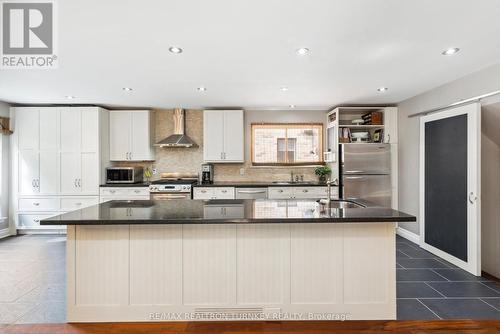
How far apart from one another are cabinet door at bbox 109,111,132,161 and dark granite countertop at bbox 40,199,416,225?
123 inches

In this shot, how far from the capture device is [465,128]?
11.1ft

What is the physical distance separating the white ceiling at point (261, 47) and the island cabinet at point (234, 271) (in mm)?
1567

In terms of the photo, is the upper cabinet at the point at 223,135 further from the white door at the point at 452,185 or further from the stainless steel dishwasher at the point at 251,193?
the white door at the point at 452,185

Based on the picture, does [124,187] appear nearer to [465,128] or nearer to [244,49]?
[244,49]

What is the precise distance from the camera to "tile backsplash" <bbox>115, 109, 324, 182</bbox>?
5.72 metres

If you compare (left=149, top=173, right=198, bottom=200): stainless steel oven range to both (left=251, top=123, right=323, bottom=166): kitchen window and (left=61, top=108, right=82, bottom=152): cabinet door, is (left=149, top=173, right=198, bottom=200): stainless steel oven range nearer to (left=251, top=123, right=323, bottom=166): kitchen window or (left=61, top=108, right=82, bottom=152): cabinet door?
(left=251, top=123, right=323, bottom=166): kitchen window

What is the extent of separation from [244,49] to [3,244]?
5.07 meters

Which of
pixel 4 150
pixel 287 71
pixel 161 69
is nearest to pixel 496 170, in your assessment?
pixel 287 71

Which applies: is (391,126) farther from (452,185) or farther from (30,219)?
(30,219)

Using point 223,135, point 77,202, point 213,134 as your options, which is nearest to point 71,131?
point 77,202

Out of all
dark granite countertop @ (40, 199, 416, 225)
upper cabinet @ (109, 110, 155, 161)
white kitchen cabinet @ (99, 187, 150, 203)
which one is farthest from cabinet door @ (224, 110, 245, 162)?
dark granite countertop @ (40, 199, 416, 225)

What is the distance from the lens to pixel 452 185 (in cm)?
362

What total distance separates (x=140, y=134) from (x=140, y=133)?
0.06ft

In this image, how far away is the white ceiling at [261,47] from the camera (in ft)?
6.65
